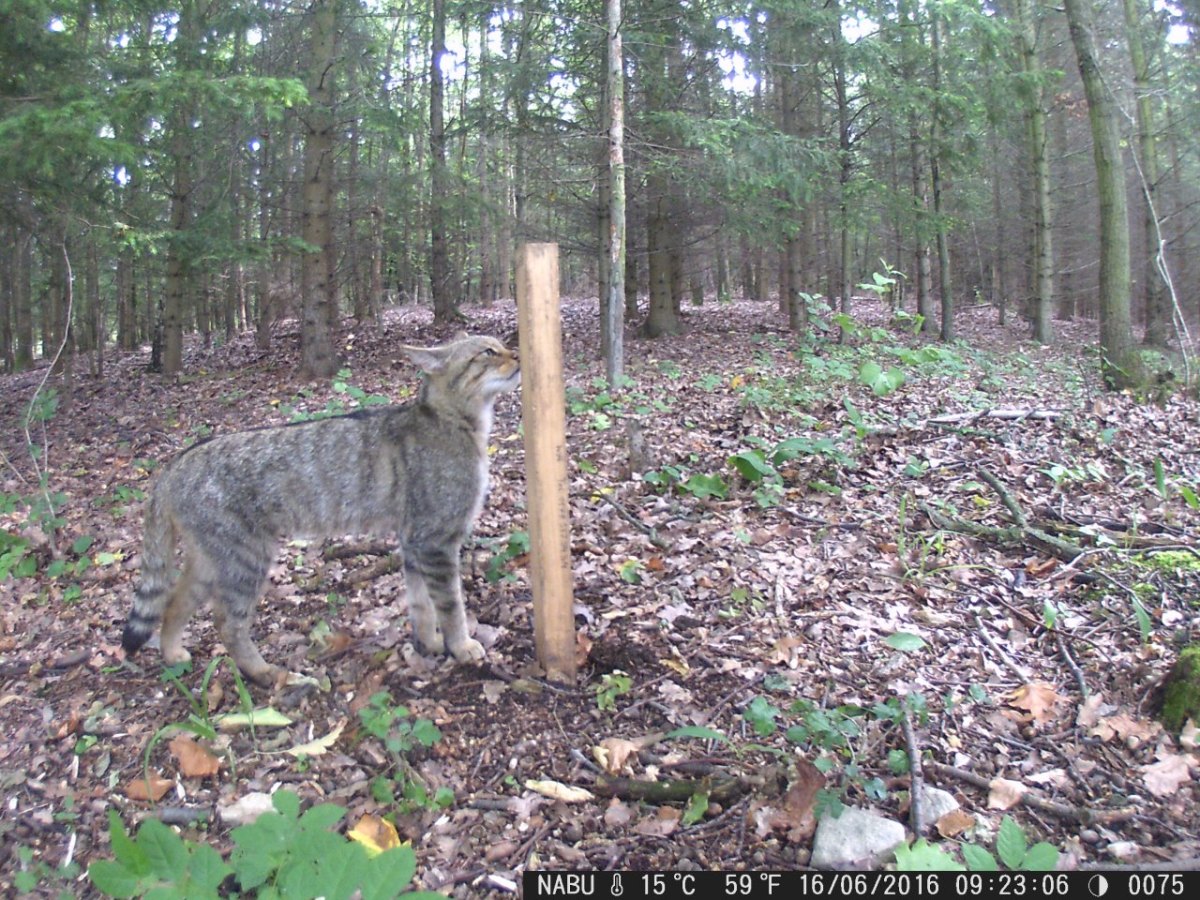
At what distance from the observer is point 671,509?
720 centimetres

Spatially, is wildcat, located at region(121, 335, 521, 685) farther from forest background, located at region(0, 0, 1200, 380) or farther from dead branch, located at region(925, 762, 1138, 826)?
forest background, located at region(0, 0, 1200, 380)

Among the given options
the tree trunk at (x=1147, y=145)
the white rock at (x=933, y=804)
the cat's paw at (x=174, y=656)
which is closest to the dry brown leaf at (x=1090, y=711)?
the white rock at (x=933, y=804)

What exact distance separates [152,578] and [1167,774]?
5.80 meters

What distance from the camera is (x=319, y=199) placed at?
14516 millimetres

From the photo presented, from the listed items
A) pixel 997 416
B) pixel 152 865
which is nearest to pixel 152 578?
pixel 152 865

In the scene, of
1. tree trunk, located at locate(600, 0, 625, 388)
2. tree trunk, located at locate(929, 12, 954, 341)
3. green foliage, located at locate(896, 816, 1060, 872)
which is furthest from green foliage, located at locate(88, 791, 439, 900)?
tree trunk, located at locate(929, 12, 954, 341)

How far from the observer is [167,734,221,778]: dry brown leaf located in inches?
166

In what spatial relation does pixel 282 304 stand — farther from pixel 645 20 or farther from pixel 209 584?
pixel 209 584

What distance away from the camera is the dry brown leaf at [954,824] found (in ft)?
11.8

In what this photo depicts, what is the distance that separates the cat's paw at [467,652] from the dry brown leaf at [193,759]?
1.43 m

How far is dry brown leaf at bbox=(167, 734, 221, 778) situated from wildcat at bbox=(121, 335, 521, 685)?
2.21 ft

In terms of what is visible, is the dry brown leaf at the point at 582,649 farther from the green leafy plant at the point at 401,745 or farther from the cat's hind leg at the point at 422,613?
the green leafy plant at the point at 401,745

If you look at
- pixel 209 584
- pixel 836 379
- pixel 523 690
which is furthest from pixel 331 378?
pixel 523 690
